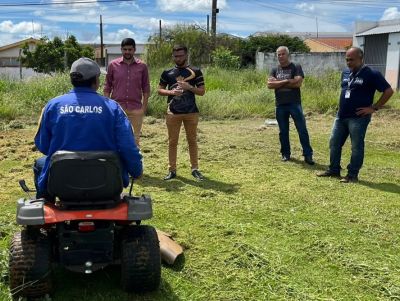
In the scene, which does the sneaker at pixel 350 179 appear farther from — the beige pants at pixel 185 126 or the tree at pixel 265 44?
the tree at pixel 265 44

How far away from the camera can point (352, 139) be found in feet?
22.6

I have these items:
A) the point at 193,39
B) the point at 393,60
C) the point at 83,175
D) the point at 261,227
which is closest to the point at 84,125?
the point at 83,175

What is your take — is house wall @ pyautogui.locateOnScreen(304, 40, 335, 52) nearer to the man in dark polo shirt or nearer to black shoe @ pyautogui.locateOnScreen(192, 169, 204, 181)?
the man in dark polo shirt

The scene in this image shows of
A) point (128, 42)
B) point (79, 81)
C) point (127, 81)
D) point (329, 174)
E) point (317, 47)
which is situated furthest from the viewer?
point (317, 47)

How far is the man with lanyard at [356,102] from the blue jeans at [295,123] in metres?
→ 0.87

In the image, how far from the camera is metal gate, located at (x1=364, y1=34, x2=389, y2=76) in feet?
101

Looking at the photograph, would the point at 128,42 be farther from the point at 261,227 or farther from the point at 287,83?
the point at 261,227

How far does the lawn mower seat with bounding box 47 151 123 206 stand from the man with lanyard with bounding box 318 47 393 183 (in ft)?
14.1

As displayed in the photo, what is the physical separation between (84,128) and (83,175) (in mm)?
320

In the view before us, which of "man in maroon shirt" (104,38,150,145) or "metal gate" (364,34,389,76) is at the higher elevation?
"metal gate" (364,34,389,76)

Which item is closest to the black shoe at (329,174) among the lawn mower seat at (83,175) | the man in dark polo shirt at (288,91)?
the man in dark polo shirt at (288,91)

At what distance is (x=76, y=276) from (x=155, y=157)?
486cm

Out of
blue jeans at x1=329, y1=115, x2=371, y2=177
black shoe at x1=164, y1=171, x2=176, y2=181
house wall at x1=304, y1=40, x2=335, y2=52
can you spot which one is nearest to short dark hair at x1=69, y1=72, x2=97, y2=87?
black shoe at x1=164, y1=171, x2=176, y2=181

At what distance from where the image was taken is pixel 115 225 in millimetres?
3580
